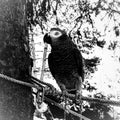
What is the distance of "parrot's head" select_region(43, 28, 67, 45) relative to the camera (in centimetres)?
243

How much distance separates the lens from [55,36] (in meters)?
2.43

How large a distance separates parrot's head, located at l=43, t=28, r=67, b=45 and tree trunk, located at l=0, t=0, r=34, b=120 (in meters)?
1.09

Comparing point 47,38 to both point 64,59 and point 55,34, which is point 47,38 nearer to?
point 55,34

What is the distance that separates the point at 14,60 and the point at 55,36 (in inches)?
47.5

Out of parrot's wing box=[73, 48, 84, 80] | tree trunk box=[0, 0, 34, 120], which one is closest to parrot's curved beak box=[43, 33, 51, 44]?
parrot's wing box=[73, 48, 84, 80]

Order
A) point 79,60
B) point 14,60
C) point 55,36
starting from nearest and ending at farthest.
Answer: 1. point 14,60
2. point 79,60
3. point 55,36

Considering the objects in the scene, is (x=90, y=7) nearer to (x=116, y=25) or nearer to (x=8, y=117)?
(x=116, y=25)

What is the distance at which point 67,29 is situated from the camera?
2.68 m

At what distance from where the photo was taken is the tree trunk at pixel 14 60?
1.19m

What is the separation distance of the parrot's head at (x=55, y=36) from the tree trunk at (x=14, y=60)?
1087mm

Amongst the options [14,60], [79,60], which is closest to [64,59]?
[79,60]

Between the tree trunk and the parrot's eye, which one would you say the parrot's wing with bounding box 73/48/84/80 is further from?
the tree trunk

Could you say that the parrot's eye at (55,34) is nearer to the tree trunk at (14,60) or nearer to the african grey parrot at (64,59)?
the african grey parrot at (64,59)

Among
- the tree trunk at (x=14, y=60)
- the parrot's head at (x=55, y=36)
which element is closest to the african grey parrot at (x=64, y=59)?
the parrot's head at (x=55, y=36)
